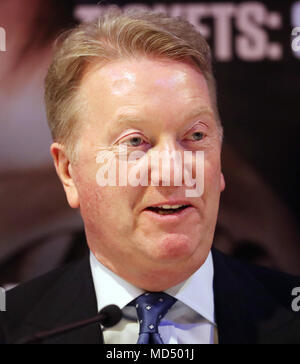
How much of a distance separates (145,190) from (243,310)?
48 cm

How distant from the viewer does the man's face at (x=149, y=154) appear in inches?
59.3

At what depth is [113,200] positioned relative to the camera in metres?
1.55

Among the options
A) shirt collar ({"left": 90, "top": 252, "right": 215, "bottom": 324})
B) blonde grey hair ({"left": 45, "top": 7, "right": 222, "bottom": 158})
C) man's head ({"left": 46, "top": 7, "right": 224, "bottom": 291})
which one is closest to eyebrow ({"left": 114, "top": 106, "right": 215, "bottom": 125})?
man's head ({"left": 46, "top": 7, "right": 224, "bottom": 291})

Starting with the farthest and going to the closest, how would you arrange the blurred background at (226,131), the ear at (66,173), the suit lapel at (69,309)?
the blurred background at (226,131) < the ear at (66,173) < the suit lapel at (69,309)

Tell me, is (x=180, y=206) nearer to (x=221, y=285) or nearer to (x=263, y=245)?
(x=221, y=285)

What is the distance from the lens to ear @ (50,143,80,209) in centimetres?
170

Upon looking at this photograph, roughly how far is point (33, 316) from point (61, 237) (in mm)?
447

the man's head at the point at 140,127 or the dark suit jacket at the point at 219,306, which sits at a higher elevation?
the man's head at the point at 140,127

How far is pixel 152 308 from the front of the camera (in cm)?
158

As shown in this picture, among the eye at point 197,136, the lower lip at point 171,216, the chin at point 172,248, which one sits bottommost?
the chin at point 172,248

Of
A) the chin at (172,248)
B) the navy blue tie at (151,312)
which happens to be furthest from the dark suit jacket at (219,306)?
the chin at (172,248)

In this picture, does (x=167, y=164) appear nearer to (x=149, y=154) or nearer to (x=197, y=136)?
(x=149, y=154)

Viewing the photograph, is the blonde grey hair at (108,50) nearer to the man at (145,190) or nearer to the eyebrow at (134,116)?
the man at (145,190)

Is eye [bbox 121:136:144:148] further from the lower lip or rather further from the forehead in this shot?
the lower lip
